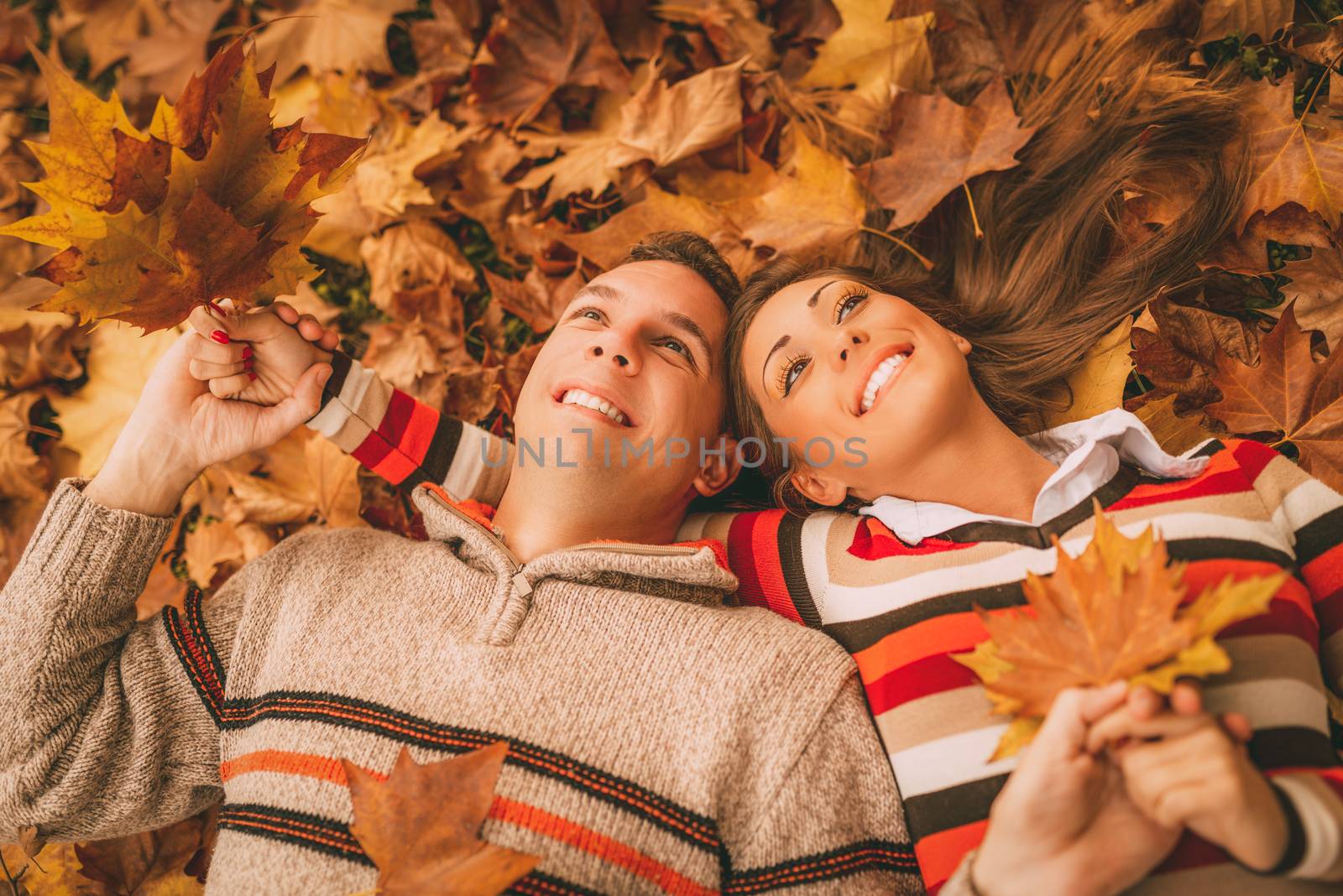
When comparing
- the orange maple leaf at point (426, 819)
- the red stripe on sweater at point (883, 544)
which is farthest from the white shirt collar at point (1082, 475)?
the orange maple leaf at point (426, 819)

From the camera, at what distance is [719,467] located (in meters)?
2.17

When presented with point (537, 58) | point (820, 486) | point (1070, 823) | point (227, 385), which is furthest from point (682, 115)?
point (1070, 823)

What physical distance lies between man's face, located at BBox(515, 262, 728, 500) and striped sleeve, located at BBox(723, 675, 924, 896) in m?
0.68

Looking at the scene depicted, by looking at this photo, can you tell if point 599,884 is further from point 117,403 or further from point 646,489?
point 117,403

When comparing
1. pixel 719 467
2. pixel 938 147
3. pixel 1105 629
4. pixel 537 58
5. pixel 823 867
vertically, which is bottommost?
pixel 823 867

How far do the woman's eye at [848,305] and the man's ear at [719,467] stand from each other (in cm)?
46

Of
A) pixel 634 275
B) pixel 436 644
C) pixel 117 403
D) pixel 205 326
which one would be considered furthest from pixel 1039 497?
pixel 117 403

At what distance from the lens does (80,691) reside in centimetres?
177

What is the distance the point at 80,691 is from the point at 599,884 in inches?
46.2

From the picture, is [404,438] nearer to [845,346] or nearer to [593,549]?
[593,549]

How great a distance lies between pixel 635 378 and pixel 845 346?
1.59 feet

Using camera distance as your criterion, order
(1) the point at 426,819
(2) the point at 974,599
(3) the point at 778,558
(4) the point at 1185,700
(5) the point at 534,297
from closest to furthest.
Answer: (4) the point at 1185,700 < (1) the point at 426,819 < (2) the point at 974,599 < (3) the point at 778,558 < (5) the point at 534,297

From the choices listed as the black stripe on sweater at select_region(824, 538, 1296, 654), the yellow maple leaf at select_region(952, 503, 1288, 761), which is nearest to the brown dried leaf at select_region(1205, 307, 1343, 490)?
the black stripe on sweater at select_region(824, 538, 1296, 654)

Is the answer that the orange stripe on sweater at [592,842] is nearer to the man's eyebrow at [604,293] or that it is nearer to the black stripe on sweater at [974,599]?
the black stripe on sweater at [974,599]
